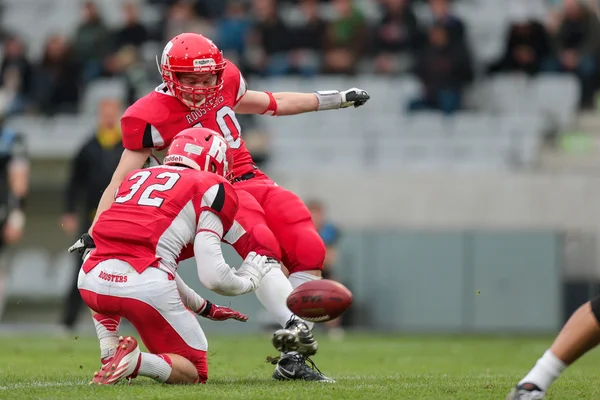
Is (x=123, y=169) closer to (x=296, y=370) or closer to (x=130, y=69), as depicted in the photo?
(x=296, y=370)

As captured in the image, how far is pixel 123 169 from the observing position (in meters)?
5.72

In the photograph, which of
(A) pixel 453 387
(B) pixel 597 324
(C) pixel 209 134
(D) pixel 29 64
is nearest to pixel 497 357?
(A) pixel 453 387

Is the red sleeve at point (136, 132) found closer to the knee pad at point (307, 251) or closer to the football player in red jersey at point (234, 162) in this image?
the football player in red jersey at point (234, 162)

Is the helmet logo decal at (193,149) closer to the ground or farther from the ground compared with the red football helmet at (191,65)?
closer to the ground

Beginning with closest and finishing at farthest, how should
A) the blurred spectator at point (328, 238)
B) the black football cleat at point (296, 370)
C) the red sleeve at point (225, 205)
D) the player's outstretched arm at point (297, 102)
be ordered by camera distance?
the red sleeve at point (225, 205), the black football cleat at point (296, 370), the player's outstretched arm at point (297, 102), the blurred spectator at point (328, 238)

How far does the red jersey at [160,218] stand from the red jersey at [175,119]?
513 mm

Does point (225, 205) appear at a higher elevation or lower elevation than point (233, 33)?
lower

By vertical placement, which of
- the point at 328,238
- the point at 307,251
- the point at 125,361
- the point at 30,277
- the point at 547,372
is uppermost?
the point at 307,251

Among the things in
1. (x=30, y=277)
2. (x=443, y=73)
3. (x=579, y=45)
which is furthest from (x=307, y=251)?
(x=30, y=277)

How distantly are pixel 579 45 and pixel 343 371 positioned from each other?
25.8 feet

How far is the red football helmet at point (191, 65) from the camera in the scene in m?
5.66

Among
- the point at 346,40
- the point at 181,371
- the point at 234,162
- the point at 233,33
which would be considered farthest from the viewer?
the point at 233,33

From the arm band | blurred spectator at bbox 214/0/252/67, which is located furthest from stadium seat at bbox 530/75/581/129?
the arm band

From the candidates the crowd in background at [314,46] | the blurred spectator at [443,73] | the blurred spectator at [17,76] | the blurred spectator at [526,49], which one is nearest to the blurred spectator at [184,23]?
the crowd in background at [314,46]
